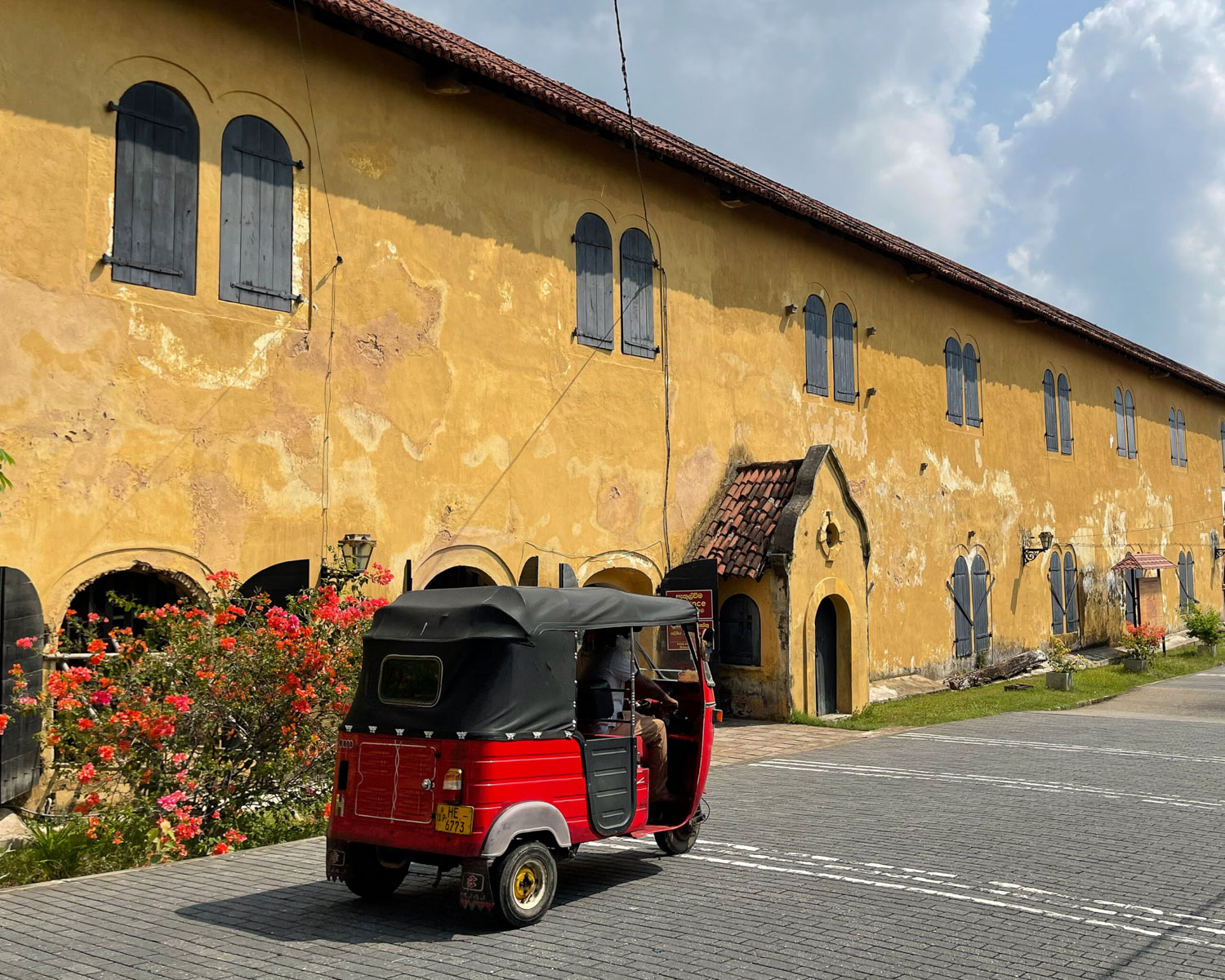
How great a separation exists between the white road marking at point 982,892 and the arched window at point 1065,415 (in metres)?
20.8

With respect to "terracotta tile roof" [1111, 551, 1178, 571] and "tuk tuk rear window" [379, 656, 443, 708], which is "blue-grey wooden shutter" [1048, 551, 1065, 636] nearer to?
"terracotta tile roof" [1111, 551, 1178, 571]

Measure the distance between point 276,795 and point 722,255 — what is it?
418 inches

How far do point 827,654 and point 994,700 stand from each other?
377 cm

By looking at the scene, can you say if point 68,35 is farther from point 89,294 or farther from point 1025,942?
point 1025,942

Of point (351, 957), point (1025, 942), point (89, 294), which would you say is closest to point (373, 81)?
point (89, 294)

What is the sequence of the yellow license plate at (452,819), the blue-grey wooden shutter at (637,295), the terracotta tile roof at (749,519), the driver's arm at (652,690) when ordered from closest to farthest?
the yellow license plate at (452,819), the driver's arm at (652,690), the blue-grey wooden shutter at (637,295), the terracotta tile roof at (749,519)

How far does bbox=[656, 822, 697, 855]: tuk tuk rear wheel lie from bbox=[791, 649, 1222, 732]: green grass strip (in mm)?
7590

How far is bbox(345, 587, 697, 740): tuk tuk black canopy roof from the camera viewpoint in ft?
20.5

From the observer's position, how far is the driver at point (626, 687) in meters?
7.31

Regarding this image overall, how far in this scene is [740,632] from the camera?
1571 centimetres

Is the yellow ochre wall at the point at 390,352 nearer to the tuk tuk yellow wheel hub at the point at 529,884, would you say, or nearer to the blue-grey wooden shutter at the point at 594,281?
the blue-grey wooden shutter at the point at 594,281

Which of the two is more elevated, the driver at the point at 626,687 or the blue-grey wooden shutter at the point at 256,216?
the blue-grey wooden shutter at the point at 256,216

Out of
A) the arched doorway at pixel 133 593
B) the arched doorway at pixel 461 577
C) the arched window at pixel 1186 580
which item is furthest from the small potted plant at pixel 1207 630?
the arched doorway at pixel 133 593

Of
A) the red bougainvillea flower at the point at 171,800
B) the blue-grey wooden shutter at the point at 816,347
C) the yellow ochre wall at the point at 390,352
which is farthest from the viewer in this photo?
the blue-grey wooden shutter at the point at 816,347
